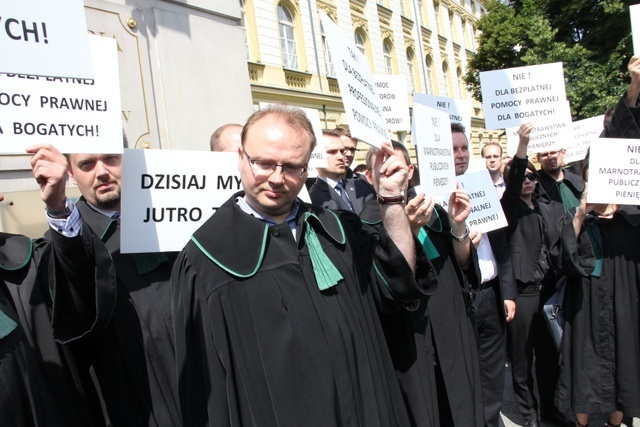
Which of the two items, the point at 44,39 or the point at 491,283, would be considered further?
Result: the point at 491,283

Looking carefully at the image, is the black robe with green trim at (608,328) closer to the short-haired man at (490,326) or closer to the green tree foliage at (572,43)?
the short-haired man at (490,326)

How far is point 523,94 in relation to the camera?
13.5 feet

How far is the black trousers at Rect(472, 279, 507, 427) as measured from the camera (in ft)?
11.3

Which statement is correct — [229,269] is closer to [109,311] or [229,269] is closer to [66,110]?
[109,311]

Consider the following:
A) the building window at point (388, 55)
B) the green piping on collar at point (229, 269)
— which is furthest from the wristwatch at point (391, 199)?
the building window at point (388, 55)

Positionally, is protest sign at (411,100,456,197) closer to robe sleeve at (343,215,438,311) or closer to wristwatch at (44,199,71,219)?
robe sleeve at (343,215,438,311)

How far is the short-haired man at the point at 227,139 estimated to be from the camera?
2986 millimetres

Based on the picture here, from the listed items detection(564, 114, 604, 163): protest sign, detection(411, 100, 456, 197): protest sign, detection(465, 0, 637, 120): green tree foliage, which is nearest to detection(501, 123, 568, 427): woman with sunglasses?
detection(411, 100, 456, 197): protest sign

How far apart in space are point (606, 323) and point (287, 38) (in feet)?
50.1

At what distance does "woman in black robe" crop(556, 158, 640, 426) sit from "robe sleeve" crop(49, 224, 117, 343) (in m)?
2.92

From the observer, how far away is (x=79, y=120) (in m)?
1.92

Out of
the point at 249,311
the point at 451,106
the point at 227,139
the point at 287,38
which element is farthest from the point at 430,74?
the point at 249,311

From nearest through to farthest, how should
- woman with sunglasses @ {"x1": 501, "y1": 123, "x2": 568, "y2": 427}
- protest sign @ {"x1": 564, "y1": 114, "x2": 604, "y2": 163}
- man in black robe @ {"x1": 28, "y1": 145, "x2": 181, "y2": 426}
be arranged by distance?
man in black robe @ {"x1": 28, "y1": 145, "x2": 181, "y2": 426} < woman with sunglasses @ {"x1": 501, "y1": 123, "x2": 568, "y2": 427} < protest sign @ {"x1": 564, "y1": 114, "x2": 604, "y2": 163}

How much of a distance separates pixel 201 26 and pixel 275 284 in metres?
3.73
